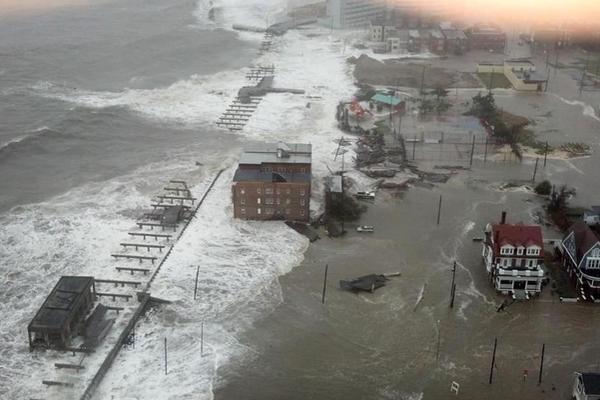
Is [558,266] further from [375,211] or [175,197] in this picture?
[175,197]

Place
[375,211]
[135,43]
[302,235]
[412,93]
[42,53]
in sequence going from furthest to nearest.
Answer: [135,43] < [42,53] < [412,93] < [375,211] < [302,235]

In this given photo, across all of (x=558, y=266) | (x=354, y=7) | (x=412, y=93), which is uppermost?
(x=354, y=7)

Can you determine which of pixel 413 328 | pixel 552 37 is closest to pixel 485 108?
pixel 413 328

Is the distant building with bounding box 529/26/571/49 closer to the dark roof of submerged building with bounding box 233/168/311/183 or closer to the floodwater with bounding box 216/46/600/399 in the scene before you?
the floodwater with bounding box 216/46/600/399

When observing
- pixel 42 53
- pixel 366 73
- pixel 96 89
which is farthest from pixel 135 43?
pixel 366 73

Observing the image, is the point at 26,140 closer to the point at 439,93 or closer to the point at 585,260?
the point at 439,93

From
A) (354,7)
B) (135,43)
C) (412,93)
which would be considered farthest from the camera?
(354,7)

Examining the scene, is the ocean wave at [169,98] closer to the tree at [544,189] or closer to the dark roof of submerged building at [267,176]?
the dark roof of submerged building at [267,176]

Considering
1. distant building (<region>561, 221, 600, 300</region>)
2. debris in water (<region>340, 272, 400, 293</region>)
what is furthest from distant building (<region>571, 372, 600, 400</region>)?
debris in water (<region>340, 272, 400, 293</region>)
